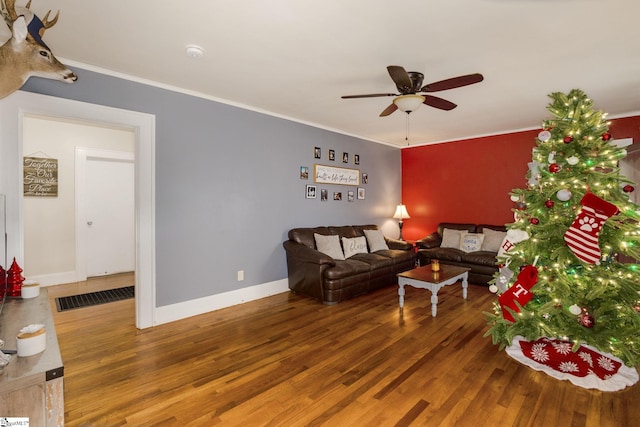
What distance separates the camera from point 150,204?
3.14 meters

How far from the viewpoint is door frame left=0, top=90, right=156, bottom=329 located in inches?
97.0

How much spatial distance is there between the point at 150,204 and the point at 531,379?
3.57 m

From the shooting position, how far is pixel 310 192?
187 inches

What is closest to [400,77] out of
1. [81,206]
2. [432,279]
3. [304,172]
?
[432,279]

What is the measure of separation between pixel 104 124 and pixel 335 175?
10.4 ft

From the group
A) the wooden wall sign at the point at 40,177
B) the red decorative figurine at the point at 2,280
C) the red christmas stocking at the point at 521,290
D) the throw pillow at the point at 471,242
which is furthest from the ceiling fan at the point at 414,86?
the wooden wall sign at the point at 40,177

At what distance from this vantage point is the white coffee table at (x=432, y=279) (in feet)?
11.1

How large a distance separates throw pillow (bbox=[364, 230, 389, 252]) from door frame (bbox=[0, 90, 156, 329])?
3148 mm

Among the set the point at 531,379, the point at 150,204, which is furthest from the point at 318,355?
the point at 150,204

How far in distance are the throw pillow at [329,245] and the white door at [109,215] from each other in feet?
10.8

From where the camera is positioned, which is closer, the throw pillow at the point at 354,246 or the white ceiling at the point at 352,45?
the white ceiling at the point at 352,45

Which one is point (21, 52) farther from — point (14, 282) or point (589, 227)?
point (589, 227)

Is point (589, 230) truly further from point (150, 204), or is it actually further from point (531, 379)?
point (150, 204)

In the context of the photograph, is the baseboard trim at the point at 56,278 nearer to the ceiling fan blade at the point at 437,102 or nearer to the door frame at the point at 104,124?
the door frame at the point at 104,124
